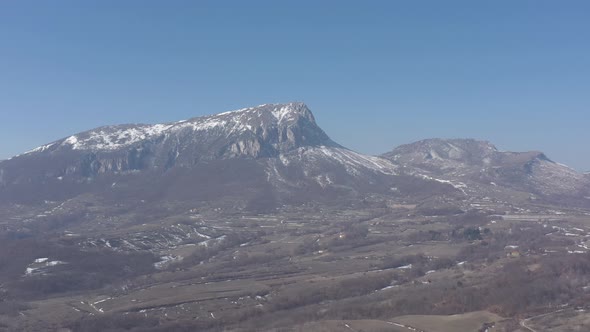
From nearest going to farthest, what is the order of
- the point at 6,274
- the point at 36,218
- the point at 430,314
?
the point at 430,314, the point at 6,274, the point at 36,218

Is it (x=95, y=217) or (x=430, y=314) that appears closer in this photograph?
(x=430, y=314)

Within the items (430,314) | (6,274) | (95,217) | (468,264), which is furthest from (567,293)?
(95,217)

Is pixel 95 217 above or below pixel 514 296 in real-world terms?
above

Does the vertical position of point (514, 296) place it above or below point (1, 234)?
below

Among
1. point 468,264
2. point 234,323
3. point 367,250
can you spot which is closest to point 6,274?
point 234,323

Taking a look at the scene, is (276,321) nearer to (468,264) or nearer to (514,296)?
(514,296)

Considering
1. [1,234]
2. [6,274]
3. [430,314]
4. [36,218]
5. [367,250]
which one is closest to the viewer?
[430,314]

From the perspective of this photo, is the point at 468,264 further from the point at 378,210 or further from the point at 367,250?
the point at 378,210

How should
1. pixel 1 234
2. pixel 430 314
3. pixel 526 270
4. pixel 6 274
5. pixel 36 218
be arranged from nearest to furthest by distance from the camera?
pixel 430 314
pixel 526 270
pixel 6 274
pixel 1 234
pixel 36 218

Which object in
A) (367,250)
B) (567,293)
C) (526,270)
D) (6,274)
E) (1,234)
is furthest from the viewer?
(1,234)
